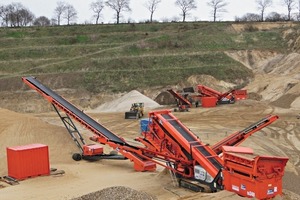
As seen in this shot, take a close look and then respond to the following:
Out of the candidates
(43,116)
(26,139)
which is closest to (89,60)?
(43,116)

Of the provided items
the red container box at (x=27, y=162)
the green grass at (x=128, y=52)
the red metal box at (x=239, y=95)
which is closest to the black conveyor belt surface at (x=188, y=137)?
the red container box at (x=27, y=162)

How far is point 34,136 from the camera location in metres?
24.6

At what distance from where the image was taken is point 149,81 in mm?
48500

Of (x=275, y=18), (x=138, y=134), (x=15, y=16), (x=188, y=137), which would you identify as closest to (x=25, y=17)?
(x=15, y=16)

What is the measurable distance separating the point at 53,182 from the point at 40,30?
185 feet

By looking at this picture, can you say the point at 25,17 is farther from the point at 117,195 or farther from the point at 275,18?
the point at 117,195

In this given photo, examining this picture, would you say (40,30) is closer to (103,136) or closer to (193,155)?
(103,136)

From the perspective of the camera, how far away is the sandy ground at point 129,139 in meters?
16.4

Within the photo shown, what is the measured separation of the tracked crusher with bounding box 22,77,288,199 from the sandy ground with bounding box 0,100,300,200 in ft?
1.43

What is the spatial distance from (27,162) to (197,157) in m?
7.69

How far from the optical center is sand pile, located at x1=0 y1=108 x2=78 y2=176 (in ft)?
75.2

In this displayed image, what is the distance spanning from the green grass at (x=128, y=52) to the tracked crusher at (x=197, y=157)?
26.7m

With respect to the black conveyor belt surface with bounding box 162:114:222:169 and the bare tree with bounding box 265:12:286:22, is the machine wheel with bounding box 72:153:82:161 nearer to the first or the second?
the black conveyor belt surface with bounding box 162:114:222:169

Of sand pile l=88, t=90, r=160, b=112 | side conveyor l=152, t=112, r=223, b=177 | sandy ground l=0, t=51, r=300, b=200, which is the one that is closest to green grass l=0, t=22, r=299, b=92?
sand pile l=88, t=90, r=160, b=112
